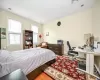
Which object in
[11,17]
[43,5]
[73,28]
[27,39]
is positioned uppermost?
[43,5]

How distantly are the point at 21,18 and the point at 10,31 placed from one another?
1136 millimetres

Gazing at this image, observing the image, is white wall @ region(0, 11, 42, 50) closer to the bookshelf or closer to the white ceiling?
the bookshelf

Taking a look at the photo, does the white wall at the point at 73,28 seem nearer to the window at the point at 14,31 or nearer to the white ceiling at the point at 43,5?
the white ceiling at the point at 43,5

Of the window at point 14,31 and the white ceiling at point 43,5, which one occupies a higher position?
the white ceiling at point 43,5

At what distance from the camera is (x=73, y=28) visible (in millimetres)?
4328

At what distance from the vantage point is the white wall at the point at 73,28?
376cm

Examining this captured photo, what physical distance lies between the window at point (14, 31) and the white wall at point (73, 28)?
2.51m

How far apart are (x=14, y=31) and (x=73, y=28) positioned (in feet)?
12.0

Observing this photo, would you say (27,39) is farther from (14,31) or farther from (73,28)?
(73,28)

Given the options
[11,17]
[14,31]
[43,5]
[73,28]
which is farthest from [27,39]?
[73,28]

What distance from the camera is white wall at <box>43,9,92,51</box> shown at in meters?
3.76

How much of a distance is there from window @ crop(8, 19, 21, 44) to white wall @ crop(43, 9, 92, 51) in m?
2.51

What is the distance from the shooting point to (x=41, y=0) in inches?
109

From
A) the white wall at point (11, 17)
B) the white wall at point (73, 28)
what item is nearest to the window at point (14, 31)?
the white wall at point (11, 17)
